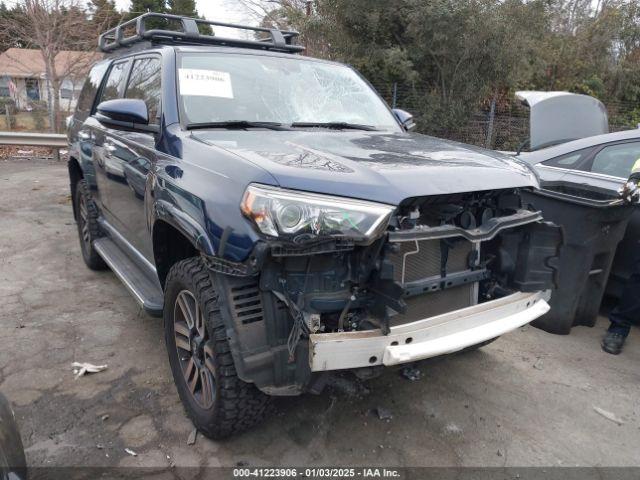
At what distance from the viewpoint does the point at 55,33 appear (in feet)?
52.0

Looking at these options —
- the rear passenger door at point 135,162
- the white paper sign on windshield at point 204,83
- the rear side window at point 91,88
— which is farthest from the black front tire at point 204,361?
the rear side window at point 91,88

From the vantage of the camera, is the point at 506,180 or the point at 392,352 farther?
the point at 506,180

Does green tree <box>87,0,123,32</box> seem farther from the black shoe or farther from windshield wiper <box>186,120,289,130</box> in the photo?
the black shoe

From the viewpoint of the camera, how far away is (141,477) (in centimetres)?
239

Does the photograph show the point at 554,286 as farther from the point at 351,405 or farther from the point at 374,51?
the point at 374,51

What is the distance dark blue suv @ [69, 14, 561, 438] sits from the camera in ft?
6.82

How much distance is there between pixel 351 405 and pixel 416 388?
467 mm

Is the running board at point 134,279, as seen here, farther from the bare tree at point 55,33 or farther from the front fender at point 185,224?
the bare tree at point 55,33

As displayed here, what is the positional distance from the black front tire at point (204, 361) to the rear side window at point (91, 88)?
294cm

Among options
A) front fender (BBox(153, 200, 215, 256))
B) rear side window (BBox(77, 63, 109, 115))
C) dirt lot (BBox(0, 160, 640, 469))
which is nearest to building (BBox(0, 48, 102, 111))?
rear side window (BBox(77, 63, 109, 115))

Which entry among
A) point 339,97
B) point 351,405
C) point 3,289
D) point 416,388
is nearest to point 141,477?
point 351,405

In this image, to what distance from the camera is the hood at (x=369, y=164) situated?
2.11 meters

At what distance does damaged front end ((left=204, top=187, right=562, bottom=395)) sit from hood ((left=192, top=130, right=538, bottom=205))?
3.2 inches

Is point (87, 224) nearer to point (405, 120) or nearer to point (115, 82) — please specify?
point (115, 82)
